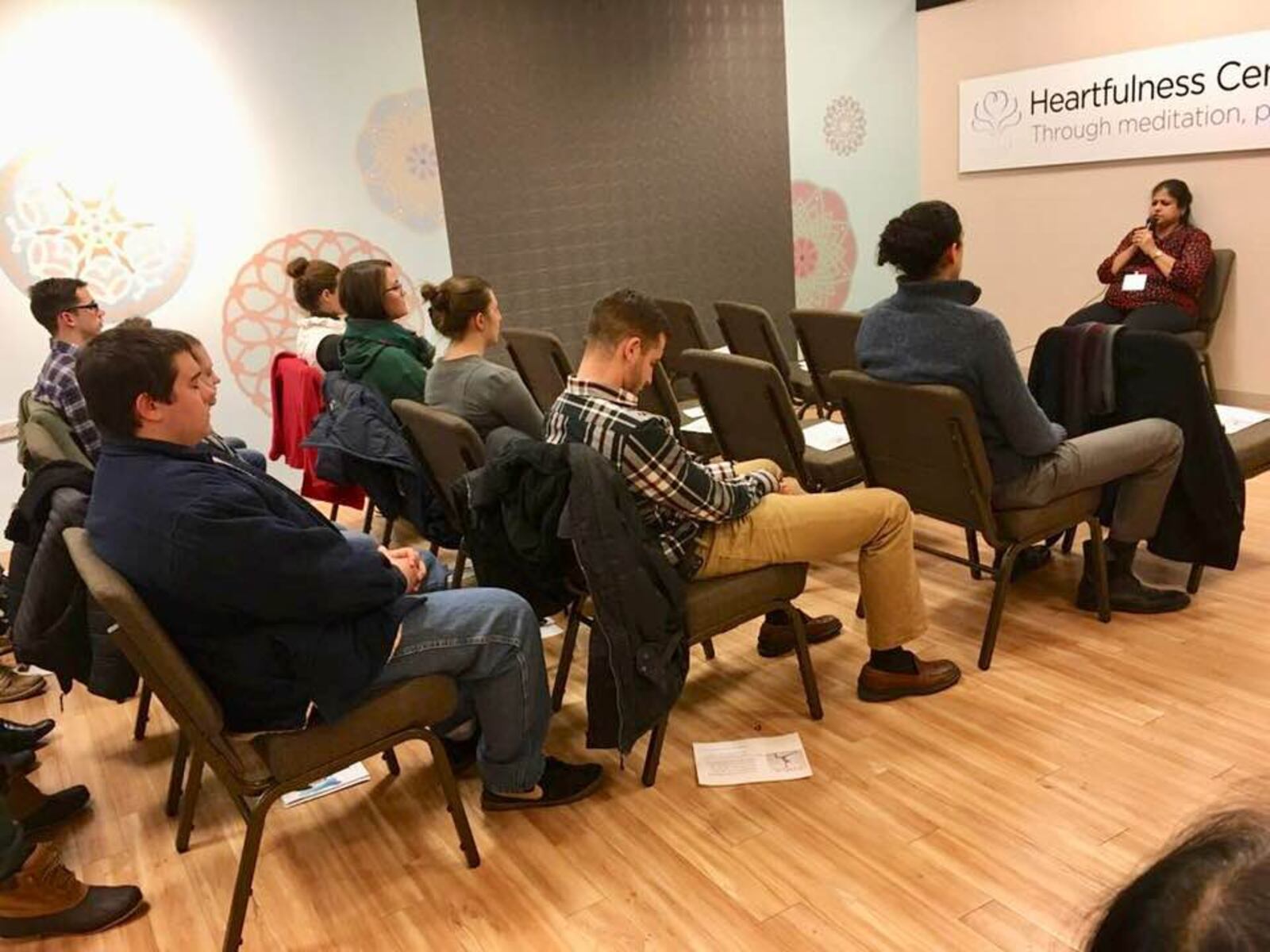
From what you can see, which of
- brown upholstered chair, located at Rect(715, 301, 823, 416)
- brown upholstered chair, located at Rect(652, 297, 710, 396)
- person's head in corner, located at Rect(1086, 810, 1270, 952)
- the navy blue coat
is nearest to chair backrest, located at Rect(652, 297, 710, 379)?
brown upholstered chair, located at Rect(652, 297, 710, 396)

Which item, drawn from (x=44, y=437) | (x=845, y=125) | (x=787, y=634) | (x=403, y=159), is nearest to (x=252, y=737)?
(x=787, y=634)

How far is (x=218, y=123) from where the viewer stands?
501cm

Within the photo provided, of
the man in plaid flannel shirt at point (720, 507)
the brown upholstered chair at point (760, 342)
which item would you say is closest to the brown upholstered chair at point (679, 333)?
the brown upholstered chair at point (760, 342)

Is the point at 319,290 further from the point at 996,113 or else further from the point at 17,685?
the point at 996,113

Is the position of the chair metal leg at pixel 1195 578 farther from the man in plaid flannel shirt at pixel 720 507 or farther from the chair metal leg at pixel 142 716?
the chair metal leg at pixel 142 716

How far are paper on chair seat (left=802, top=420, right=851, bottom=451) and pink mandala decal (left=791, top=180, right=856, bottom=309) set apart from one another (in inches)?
Result: 133

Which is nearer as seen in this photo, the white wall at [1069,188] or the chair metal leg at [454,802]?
the chair metal leg at [454,802]

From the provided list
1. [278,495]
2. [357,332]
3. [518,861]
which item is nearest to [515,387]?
[357,332]

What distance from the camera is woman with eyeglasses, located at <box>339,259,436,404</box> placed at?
355 cm

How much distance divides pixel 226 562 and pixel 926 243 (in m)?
1.88

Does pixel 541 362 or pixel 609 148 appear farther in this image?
pixel 609 148

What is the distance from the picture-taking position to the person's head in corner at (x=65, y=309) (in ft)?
11.8

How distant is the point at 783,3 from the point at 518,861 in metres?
5.90

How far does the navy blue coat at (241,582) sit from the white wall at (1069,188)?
16.0 feet
